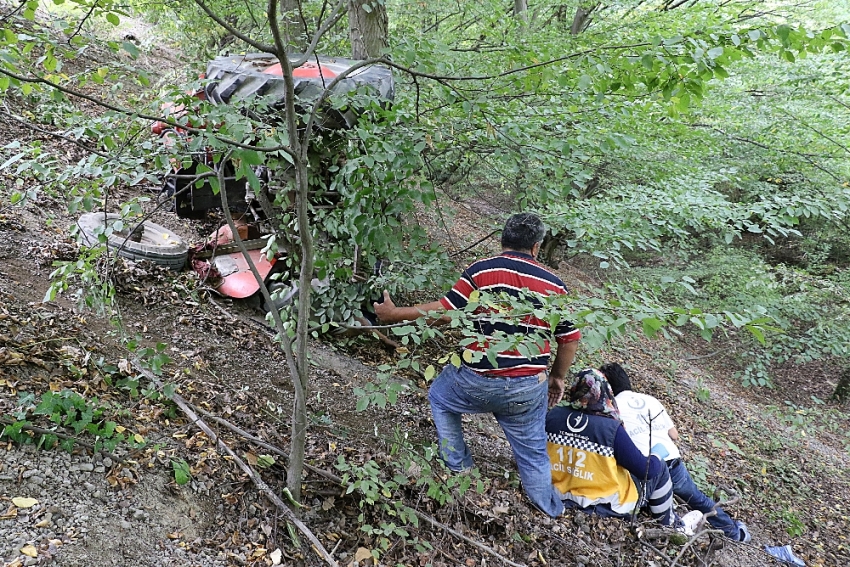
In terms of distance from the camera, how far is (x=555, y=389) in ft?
13.5

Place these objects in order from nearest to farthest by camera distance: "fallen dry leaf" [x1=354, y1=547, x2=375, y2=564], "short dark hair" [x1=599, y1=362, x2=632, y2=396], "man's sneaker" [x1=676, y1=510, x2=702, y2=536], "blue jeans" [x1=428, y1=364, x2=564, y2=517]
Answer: "fallen dry leaf" [x1=354, y1=547, x2=375, y2=564]
"blue jeans" [x1=428, y1=364, x2=564, y2=517]
"man's sneaker" [x1=676, y1=510, x2=702, y2=536]
"short dark hair" [x1=599, y1=362, x2=632, y2=396]

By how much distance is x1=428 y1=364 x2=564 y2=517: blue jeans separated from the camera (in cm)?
351

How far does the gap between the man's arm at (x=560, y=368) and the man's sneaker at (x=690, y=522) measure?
134cm

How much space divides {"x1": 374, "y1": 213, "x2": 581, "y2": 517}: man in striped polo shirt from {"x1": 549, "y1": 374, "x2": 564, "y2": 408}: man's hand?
47 millimetres

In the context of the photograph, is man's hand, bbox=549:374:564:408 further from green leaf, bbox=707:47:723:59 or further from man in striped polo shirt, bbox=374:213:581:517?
green leaf, bbox=707:47:723:59

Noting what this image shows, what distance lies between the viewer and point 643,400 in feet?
13.7

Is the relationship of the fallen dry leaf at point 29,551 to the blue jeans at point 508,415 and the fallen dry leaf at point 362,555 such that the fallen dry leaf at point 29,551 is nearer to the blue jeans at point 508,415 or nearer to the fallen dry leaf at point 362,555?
the fallen dry leaf at point 362,555

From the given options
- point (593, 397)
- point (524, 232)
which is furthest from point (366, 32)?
point (593, 397)

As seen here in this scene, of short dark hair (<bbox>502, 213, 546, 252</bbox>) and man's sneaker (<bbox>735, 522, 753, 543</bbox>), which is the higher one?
short dark hair (<bbox>502, 213, 546, 252</bbox>)

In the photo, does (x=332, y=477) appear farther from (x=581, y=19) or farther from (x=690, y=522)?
(x=581, y=19)

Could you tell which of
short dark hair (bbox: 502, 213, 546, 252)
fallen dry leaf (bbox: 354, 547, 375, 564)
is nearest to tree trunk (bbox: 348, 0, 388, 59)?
short dark hair (bbox: 502, 213, 546, 252)

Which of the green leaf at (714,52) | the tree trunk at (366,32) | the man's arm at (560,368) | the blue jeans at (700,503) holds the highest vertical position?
the tree trunk at (366,32)

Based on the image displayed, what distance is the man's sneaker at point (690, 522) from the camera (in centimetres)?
405

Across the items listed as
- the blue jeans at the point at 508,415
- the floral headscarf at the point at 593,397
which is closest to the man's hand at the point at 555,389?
the floral headscarf at the point at 593,397
